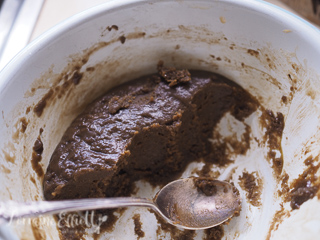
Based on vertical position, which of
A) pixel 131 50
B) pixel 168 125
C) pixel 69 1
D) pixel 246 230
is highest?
pixel 69 1

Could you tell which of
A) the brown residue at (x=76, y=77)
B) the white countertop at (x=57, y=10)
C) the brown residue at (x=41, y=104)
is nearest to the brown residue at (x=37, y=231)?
the brown residue at (x=41, y=104)

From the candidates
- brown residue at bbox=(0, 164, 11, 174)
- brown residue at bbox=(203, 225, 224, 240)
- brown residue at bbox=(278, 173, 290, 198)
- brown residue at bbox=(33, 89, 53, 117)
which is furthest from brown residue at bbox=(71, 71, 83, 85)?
brown residue at bbox=(278, 173, 290, 198)

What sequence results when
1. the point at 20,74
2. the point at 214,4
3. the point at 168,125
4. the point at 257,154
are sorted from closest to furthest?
the point at 20,74
the point at 214,4
the point at 168,125
the point at 257,154

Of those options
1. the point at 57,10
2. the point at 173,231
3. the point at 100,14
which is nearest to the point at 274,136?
the point at 173,231

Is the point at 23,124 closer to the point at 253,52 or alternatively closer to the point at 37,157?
the point at 37,157

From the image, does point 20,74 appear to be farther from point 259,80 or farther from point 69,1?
point 259,80

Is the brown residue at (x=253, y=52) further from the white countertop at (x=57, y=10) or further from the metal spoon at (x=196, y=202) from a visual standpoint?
the white countertop at (x=57, y=10)

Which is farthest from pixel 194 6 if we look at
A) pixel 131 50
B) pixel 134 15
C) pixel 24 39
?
pixel 24 39
